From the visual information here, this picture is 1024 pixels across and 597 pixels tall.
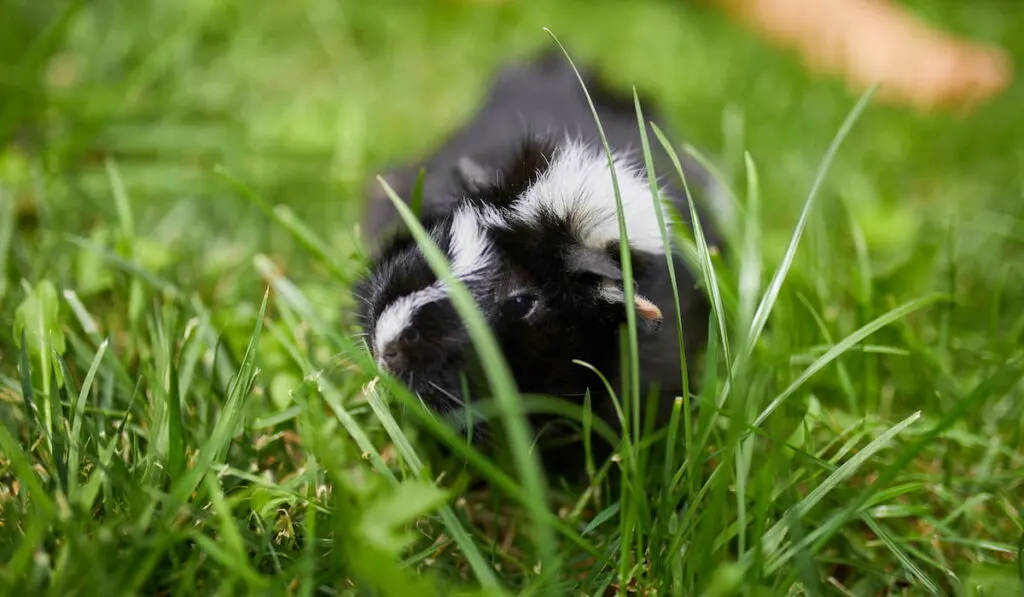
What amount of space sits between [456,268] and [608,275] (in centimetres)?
35

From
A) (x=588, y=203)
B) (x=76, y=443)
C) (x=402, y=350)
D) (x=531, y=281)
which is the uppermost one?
(x=588, y=203)

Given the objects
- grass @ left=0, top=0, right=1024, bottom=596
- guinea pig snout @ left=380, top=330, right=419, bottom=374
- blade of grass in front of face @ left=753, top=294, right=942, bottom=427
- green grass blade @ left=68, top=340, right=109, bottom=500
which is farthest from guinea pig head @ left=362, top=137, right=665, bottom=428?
green grass blade @ left=68, top=340, right=109, bottom=500

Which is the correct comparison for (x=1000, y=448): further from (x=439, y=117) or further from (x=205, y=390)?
(x=439, y=117)

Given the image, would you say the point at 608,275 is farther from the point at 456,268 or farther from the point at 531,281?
the point at 456,268

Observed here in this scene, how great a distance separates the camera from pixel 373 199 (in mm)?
A: 3016

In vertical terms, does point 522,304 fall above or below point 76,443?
above

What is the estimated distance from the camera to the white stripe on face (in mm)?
1633

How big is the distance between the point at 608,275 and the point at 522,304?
0.70ft

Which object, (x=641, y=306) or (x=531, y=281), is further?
(x=531, y=281)

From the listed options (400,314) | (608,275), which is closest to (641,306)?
(608,275)

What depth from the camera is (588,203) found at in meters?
1.65

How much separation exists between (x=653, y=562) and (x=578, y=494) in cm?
45

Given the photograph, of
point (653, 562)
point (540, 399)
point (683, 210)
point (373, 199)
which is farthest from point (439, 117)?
Answer: point (653, 562)

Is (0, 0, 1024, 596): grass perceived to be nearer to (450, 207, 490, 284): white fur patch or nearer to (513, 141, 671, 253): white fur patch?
(513, 141, 671, 253): white fur patch
